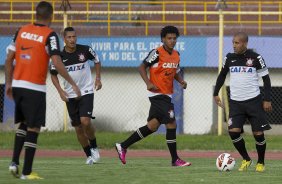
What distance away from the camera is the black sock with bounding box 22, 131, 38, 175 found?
10682 mm

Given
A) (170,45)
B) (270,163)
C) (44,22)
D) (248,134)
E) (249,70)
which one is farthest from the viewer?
(248,134)

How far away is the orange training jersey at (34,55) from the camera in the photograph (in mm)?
10711

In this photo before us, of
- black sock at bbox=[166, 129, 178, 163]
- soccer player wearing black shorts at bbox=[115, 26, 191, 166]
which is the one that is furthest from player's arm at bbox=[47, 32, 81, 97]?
black sock at bbox=[166, 129, 178, 163]

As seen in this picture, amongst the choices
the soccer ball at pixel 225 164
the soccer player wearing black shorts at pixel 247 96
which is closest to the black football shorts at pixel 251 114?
the soccer player wearing black shorts at pixel 247 96

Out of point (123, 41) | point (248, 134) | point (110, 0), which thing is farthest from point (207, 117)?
point (110, 0)

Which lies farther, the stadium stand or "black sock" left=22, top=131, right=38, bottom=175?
the stadium stand

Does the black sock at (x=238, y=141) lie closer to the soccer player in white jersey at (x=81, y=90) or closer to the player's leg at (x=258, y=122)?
the player's leg at (x=258, y=122)

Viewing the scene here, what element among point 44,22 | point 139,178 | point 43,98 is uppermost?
point 44,22

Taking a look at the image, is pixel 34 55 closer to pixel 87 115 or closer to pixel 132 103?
pixel 87 115

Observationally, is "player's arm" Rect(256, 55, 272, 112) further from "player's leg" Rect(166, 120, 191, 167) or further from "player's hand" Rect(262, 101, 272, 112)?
"player's leg" Rect(166, 120, 191, 167)

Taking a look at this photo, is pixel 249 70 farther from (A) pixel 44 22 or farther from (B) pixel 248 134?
(B) pixel 248 134

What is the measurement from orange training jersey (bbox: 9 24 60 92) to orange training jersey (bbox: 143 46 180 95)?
11.9ft

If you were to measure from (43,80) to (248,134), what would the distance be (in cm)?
1336

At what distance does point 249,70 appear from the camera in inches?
515
